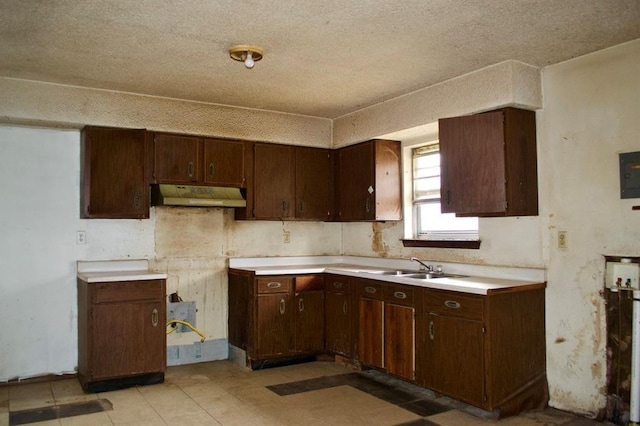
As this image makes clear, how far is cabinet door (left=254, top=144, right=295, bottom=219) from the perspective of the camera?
16.3ft

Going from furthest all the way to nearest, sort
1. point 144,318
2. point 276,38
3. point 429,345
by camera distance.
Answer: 1. point 144,318
2. point 429,345
3. point 276,38

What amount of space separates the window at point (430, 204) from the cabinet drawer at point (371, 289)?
0.80m

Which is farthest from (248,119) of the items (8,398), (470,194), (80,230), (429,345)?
(8,398)

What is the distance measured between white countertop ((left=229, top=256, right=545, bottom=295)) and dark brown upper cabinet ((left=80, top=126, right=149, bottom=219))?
1201 millimetres

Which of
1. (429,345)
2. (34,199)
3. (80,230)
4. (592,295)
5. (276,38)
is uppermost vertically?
(276,38)

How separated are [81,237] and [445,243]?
127 inches

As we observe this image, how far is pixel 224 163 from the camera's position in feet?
15.8

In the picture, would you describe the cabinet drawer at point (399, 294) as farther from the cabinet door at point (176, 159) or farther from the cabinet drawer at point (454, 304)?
the cabinet door at point (176, 159)

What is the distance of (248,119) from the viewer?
4.96 meters

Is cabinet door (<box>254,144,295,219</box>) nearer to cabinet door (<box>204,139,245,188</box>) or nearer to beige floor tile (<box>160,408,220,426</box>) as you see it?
cabinet door (<box>204,139,245,188</box>)

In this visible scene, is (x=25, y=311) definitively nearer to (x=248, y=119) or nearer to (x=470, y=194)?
(x=248, y=119)

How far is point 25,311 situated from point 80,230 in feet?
2.63

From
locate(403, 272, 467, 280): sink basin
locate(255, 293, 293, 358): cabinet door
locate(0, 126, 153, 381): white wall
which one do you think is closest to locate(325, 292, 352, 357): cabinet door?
locate(255, 293, 293, 358): cabinet door

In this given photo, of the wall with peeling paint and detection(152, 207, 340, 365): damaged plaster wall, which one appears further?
detection(152, 207, 340, 365): damaged plaster wall
